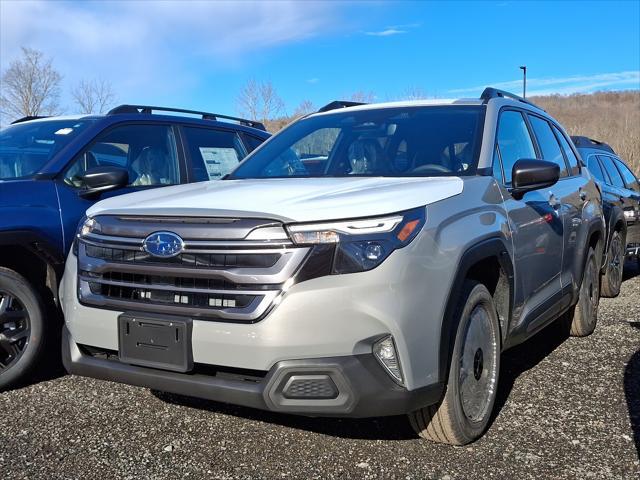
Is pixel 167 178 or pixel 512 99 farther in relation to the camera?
pixel 167 178

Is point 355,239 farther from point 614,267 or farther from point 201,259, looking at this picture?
point 614,267

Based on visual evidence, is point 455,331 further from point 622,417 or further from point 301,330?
point 622,417

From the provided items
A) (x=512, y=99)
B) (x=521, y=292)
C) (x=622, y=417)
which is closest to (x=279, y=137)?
(x=512, y=99)

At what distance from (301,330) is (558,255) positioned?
2.47 meters

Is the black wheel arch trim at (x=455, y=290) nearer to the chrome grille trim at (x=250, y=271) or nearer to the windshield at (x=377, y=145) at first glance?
the windshield at (x=377, y=145)

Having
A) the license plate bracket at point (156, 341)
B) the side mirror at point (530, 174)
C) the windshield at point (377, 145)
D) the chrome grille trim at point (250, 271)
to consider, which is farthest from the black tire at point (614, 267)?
the license plate bracket at point (156, 341)

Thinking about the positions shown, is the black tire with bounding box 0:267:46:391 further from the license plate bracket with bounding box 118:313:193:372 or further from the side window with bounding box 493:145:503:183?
the side window with bounding box 493:145:503:183

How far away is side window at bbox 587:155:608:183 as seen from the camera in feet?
24.8

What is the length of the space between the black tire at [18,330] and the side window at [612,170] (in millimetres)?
6867

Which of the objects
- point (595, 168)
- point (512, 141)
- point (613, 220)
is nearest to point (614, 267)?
point (613, 220)

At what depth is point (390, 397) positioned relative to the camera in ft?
8.46

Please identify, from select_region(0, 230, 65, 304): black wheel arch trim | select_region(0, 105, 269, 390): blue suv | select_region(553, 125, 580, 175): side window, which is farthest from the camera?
select_region(553, 125, 580, 175): side window

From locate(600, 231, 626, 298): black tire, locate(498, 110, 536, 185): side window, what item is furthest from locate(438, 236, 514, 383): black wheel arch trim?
locate(600, 231, 626, 298): black tire

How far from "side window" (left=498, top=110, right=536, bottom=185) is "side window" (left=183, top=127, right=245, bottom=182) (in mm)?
2207
